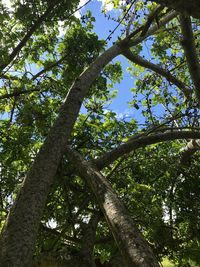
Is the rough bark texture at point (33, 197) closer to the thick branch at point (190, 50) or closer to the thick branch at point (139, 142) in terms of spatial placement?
the thick branch at point (139, 142)

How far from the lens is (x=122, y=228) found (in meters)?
3.01

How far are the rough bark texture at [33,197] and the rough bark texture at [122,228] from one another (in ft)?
1.96

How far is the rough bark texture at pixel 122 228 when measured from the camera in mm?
2596

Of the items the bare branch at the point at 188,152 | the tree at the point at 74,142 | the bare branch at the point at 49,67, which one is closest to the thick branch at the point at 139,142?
the tree at the point at 74,142

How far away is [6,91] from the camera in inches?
354

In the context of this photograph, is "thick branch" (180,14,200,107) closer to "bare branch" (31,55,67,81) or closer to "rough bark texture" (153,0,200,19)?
"rough bark texture" (153,0,200,19)

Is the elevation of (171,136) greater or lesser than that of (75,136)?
lesser

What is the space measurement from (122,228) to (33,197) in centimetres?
117

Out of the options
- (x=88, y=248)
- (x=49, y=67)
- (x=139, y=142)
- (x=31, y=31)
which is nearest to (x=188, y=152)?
(x=139, y=142)

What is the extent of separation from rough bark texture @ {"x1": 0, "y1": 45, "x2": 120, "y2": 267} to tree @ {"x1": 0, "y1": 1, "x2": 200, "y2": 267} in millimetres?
10

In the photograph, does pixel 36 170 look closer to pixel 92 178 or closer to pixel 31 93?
pixel 92 178

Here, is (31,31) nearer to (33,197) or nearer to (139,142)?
(139,142)

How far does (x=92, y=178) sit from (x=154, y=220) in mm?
2117

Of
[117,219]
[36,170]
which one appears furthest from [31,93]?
[117,219]
